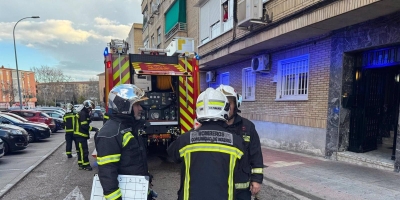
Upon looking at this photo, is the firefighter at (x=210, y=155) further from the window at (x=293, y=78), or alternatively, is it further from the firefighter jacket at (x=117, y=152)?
the window at (x=293, y=78)

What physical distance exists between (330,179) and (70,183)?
5.39m

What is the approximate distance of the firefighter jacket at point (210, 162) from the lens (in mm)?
1882

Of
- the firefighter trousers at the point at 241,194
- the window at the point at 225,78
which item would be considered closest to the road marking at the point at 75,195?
the firefighter trousers at the point at 241,194

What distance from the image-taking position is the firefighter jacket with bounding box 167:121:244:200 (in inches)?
74.1

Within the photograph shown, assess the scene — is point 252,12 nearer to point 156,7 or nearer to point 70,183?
point 70,183

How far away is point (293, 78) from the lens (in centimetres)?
838

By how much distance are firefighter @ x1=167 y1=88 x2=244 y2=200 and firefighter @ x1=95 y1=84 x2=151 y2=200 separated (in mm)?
497

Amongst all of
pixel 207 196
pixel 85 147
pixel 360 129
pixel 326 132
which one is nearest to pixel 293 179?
pixel 326 132

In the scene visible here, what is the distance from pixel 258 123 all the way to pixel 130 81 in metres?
5.66

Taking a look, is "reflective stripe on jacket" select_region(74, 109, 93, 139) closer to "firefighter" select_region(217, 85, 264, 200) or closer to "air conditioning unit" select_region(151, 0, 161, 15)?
"firefighter" select_region(217, 85, 264, 200)

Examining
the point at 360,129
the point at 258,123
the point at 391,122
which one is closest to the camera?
the point at 360,129

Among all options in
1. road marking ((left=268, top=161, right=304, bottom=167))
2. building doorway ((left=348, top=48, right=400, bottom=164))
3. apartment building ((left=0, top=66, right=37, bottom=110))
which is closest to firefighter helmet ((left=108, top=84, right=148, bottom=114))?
road marking ((left=268, top=161, right=304, bottom=167))

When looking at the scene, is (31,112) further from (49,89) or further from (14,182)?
(49,89)

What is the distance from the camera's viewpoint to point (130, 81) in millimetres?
6352
